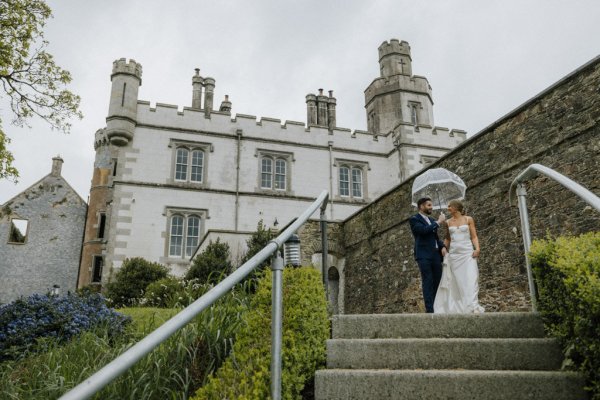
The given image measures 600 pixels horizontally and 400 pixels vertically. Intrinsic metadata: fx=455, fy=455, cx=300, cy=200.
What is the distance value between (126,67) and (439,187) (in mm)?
18114

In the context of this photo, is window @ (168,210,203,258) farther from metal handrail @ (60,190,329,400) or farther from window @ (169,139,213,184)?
metal handrail @ (60,190,329,400)

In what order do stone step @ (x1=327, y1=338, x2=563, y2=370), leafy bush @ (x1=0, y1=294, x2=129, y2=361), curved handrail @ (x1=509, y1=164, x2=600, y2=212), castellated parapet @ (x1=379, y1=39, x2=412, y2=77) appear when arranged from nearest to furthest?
curved handrail @ (x1=509, y1=164, x2=600, y2=212) < stone step @ (x1=327, y1=338, x2=563, y2=370) < leafy bush @ (x1=0, y1=294, x2=129, y2=361) < castellated parapet @ (x1=379, y1=39, x2=412, y2=77)

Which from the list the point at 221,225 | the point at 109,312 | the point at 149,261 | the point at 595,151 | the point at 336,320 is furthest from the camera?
the point at 221,225

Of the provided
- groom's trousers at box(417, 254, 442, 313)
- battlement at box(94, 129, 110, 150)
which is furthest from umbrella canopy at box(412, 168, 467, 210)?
battlement at box(94, 129, 110, 150)

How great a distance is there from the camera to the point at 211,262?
1370 centimetres

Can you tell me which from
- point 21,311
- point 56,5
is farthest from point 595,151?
point 56,5

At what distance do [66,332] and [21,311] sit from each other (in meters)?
0.82

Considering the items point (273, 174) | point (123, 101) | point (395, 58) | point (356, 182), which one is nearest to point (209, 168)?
point (273, 174)

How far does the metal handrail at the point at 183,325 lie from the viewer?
4.69ft

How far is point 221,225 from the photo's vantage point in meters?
19.8

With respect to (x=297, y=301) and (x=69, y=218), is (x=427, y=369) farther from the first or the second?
(x=69, y=218)

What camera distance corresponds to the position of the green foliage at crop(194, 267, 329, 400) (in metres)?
2.57

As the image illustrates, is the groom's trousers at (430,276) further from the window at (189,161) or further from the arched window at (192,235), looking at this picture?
the window at (189,161)

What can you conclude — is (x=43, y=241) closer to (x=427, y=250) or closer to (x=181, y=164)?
(x=181, y=164)
